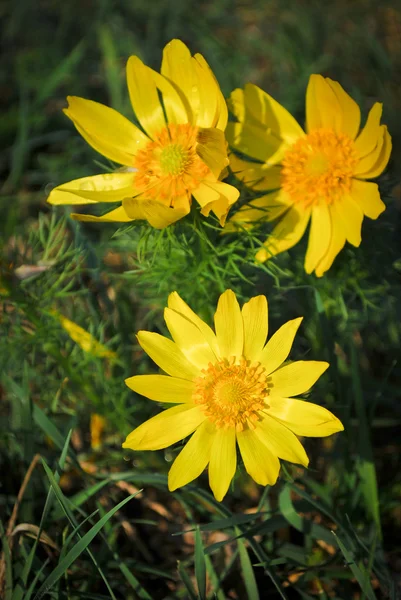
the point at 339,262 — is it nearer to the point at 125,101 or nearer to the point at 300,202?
the point at 300,202

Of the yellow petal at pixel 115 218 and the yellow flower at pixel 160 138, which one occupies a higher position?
the yellow flower at pixel 160 138

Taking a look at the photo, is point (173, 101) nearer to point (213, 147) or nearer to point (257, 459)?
point (213, 147)

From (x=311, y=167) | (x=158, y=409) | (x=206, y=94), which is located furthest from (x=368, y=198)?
(x=158, y=409)

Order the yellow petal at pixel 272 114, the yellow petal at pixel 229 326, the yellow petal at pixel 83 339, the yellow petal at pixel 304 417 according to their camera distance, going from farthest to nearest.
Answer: the yellow petal at pixel 83 339
the yellow petal at pixel 272 114
the yellow petal at pixel 229 326
the yellow petal at pixel 304 417

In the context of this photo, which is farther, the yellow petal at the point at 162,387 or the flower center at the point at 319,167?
the flower center at the point at 319,167

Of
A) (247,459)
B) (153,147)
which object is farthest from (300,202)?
(247,459)

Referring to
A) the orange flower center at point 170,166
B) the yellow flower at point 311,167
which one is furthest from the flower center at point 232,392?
the orange flower center at point 170,166

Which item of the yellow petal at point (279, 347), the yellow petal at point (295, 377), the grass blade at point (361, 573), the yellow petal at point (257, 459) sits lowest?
the grass blade at point (361, 573)

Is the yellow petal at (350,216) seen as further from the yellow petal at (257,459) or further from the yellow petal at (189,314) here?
the yellow petal at (257,459)
